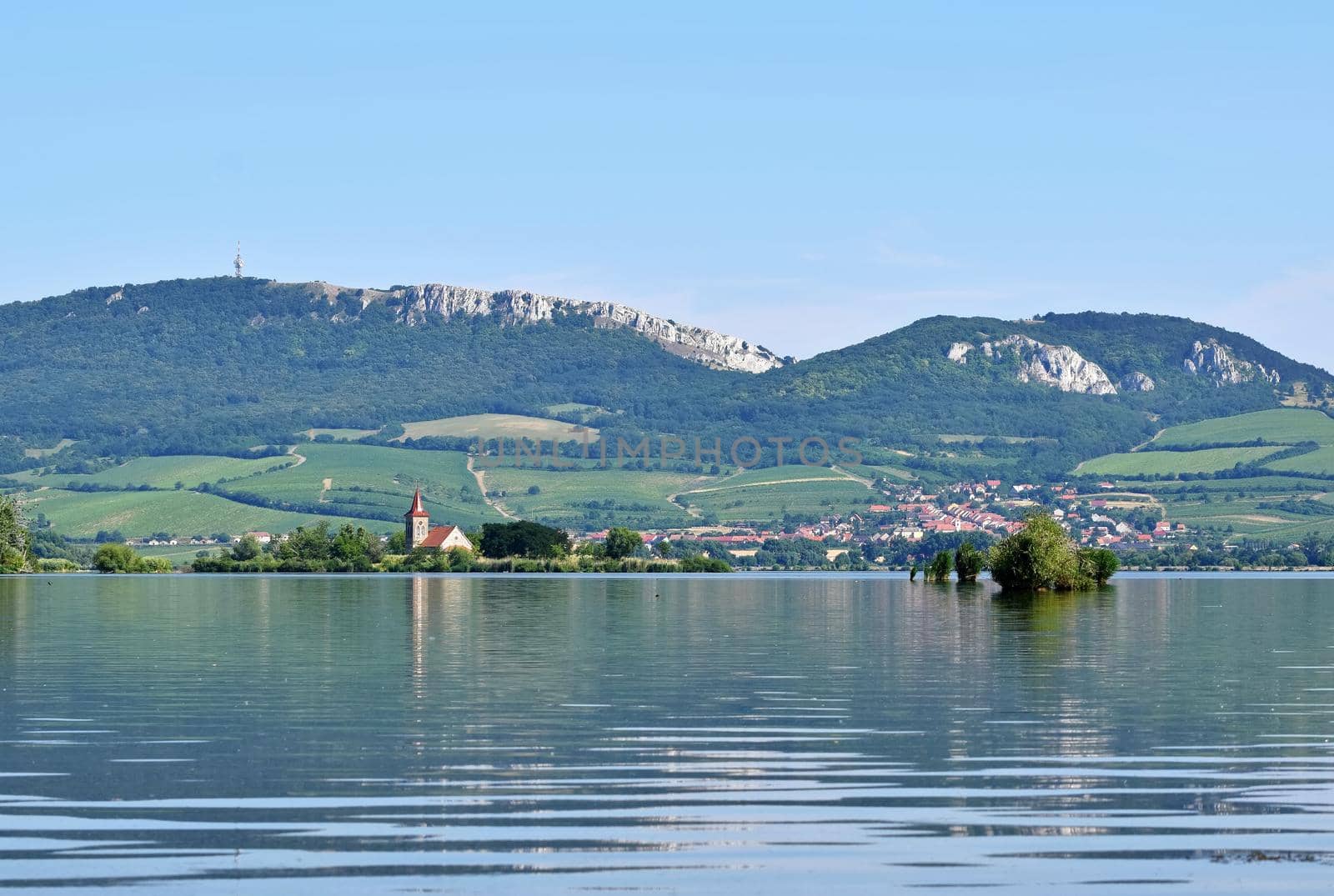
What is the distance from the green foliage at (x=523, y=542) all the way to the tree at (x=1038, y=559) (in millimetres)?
81215

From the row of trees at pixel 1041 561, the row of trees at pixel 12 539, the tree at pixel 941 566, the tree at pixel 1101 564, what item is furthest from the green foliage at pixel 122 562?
the tree at pixel 1101 564

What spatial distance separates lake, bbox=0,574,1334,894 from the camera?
53.2 feet

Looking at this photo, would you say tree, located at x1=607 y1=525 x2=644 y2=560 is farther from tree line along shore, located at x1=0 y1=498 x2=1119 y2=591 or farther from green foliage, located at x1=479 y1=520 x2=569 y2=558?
green foliage, located at x1=479 y1=520 x2=569 y2=558

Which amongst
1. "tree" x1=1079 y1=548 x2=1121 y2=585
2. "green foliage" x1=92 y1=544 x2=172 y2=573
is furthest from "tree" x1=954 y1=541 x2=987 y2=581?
"green foliage" x1=92 y1=544 x2=172 y2=573

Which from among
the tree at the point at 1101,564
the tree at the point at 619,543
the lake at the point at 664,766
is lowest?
the lake at the point at 664,766

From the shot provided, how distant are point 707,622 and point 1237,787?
42.6 metres

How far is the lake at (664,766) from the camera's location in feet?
53.2

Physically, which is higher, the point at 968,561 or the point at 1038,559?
the point at 1038,559

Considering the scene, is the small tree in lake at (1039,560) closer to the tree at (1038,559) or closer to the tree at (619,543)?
the tree at (1038,559)

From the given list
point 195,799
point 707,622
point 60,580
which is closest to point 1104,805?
point 195,799

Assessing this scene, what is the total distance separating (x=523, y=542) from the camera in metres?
180

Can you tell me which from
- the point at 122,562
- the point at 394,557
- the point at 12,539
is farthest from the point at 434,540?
the point at 12,539

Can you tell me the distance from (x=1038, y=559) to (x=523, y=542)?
8882 centimetres

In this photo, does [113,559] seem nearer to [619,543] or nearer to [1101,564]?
[619,543]
